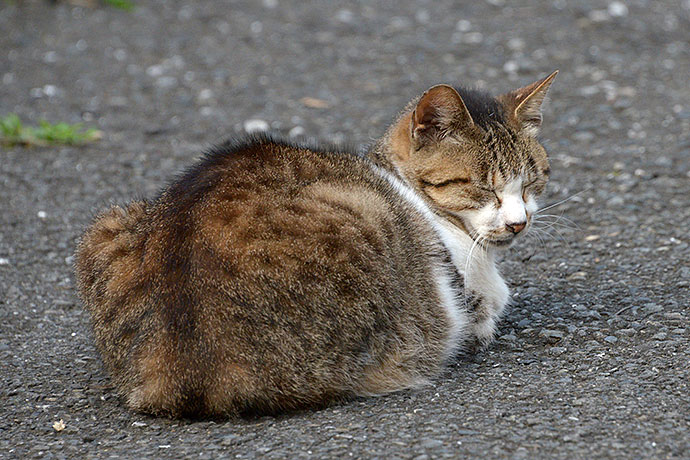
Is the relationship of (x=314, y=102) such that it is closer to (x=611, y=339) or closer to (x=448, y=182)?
(x=448, y=182)

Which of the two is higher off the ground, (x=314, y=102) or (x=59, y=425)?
(x=314, y=102)

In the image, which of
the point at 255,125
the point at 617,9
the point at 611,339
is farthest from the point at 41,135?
the point at 617,9

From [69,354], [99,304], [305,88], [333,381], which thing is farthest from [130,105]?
[333,381]

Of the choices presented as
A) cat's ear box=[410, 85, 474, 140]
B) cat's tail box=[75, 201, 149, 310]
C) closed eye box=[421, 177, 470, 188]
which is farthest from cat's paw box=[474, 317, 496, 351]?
cat's tail box=[75, 201, 149, 310]

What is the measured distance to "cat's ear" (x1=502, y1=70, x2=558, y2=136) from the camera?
439 cm

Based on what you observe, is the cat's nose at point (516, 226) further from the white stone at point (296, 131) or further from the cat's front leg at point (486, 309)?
the white stone at point (296, 131)

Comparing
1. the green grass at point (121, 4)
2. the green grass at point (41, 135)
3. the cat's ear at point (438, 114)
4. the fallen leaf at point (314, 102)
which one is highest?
the green grass at point (121, 4)

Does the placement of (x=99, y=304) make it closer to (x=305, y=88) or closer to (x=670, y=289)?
(x=670, y=289)

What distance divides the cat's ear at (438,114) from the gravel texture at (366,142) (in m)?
1.04

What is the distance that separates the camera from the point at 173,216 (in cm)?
361

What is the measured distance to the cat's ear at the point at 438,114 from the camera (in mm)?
4059

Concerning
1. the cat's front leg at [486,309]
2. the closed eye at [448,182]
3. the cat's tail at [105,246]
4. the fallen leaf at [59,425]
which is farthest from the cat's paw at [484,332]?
the fallen leaf at [59,425]

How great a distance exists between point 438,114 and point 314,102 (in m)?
4.37

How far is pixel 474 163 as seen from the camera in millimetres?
4191
